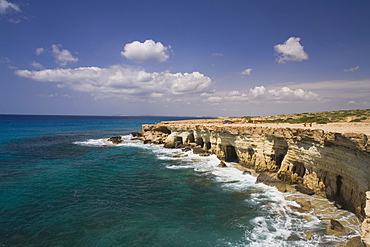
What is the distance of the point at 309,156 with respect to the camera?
58.0 feet

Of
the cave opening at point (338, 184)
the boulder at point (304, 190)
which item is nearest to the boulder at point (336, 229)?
the cave opening at point (338, 184)

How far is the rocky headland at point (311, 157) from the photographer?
41.3ft

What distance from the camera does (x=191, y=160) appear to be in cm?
3072

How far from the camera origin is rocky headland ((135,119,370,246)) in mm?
12594

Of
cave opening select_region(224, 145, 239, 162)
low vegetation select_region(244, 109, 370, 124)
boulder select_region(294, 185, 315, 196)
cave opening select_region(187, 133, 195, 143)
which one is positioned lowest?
boulder select_region(294, 185, 315, 196)

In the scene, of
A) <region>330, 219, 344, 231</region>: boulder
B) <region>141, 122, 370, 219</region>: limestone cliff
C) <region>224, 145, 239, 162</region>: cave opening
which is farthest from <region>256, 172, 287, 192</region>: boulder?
<region>224, 145, 239, 162</region>: cave opening

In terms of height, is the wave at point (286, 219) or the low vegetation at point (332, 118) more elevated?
the low vegetation at point (332, 118)

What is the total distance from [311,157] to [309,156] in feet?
0.75

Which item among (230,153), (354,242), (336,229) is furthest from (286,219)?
(230,153)

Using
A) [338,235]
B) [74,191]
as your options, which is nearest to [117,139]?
[74,191]

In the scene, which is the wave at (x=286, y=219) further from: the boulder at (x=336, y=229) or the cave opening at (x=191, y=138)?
the cave opening at (x=191, y=138)

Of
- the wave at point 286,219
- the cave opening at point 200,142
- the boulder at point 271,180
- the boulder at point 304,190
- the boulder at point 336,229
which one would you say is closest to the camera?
the wave at point 286,219

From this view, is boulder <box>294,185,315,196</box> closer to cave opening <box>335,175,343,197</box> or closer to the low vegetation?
cave opening <box>335,175,343,197</box>

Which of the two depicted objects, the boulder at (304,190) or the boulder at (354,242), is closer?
the boulder at (354,242)
